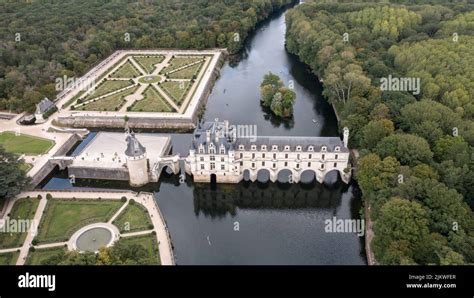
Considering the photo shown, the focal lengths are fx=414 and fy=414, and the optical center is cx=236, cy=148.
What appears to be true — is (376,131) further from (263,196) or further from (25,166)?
(25,166)

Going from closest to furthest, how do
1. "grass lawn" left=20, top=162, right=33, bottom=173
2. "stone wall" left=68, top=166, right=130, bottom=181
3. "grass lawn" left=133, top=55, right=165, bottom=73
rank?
"stone wall" left=68, top=166, right=130, bottom=181
"grass lawn" left=20, top=162, right=33, bottom=173
"grass lawn" left=133, top=55, right=165, bottom=73

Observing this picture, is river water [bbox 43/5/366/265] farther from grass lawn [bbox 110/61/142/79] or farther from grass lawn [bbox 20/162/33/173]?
grass lawn [bbox 110/61/142/79]

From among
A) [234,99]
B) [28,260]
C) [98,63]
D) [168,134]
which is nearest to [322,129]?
[234,99]

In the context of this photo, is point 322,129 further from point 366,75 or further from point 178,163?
point 178,163

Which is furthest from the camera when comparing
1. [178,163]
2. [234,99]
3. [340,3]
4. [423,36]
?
[340,3]

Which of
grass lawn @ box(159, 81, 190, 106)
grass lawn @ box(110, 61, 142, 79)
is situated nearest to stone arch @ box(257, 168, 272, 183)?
grass lawn @ box(159, 81, 190, 106)

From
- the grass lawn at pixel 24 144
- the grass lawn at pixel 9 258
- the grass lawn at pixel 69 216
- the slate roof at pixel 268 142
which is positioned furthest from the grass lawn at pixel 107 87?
the grass lawn at pixel 9 258

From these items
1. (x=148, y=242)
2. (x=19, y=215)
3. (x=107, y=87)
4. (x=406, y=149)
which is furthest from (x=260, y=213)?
(x=107, y=87)

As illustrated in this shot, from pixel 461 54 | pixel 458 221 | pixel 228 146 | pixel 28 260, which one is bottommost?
pixel 28 260
